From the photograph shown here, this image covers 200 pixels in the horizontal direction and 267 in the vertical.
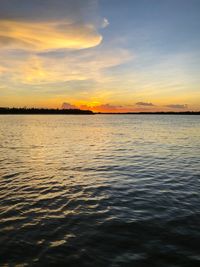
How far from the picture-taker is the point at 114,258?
8156mm

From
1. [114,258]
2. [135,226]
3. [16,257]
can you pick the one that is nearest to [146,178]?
[135,226]

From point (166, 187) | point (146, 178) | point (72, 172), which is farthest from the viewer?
point (72, 172)

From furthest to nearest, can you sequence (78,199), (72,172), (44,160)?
(44,160), (72,172), (78,199)

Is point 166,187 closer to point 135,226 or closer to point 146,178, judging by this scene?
point 146,178

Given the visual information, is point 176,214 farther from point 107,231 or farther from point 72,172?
point 72,172

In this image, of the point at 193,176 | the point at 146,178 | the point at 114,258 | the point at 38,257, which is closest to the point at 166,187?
the point at 146,178

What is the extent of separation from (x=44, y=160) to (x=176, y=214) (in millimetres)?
17162

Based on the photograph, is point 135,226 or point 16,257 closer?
point 16,257

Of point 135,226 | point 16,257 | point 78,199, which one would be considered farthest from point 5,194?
point 135,226

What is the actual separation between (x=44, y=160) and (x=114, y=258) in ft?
62.3

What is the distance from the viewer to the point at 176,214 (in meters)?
11.5

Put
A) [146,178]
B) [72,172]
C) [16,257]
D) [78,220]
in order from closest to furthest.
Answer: [16,257], [78,220], [146,178], [72,172]

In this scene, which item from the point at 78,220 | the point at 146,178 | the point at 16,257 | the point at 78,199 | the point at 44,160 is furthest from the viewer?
the point at 44,160

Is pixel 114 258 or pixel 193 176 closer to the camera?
pixel 114 258
